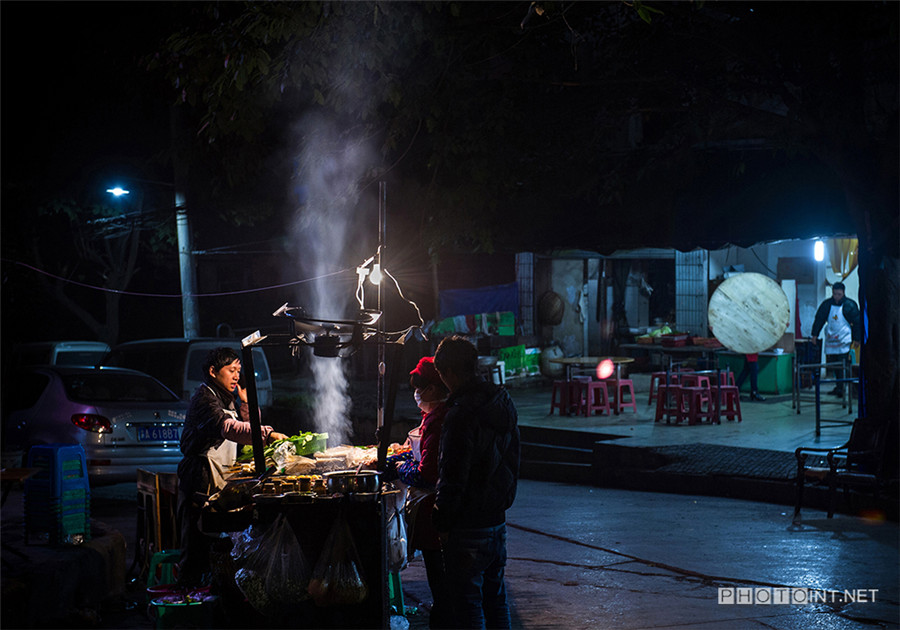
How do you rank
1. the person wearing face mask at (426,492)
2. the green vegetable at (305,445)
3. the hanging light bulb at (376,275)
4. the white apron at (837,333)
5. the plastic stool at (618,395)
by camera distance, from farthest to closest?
the white apron at (837,333) < the plastic stool at (618,395) < the green vegetable at (305,445) < the hanging light bulb at (376,275) < the person wearing face mask at (426,492)

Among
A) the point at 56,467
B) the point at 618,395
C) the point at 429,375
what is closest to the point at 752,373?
the point at 618,395

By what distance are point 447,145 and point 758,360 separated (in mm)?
9377

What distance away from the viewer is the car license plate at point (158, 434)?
1063cm

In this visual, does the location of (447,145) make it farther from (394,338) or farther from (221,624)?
(221,624)

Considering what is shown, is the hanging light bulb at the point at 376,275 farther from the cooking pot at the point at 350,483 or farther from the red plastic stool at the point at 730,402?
the red plastic stool at the point at 730,402

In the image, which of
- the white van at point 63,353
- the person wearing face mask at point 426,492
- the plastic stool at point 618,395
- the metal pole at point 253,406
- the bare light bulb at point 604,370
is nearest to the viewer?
the person wearing face mask at point 426,492

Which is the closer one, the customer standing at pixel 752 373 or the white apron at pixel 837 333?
the white apron at pixel 837 333

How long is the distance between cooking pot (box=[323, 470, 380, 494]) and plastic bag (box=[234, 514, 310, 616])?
35cm

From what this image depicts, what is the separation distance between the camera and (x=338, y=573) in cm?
511

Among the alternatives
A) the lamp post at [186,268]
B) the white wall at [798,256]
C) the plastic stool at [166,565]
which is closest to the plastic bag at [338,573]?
the plastic stool at [166,565]

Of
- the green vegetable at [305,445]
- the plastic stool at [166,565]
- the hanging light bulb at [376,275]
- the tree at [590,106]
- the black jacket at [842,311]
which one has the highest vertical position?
the tree at [590,106]

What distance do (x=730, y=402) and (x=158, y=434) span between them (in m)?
9.55

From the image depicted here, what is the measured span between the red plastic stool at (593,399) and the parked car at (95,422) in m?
7.59

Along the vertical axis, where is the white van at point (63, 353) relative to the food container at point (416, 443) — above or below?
above
